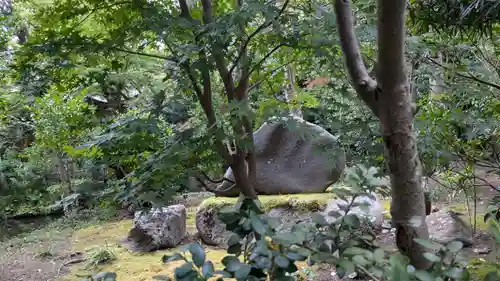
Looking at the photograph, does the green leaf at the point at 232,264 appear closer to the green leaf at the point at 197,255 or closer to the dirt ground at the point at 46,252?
the green leaf at the point at 197,255

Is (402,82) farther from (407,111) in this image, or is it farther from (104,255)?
(104,255)

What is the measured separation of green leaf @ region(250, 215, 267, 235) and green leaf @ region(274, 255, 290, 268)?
0.04 metres

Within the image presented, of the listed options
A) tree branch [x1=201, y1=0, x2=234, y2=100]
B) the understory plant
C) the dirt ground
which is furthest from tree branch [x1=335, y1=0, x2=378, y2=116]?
the dirt ground

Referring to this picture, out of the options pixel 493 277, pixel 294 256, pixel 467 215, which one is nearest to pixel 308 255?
pixel 294 256

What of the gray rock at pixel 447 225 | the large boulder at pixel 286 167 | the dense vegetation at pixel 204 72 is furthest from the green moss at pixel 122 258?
the gray rock at pixel 447 225

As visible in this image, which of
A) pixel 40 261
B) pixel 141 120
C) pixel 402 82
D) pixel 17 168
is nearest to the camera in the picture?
pixel 402 82

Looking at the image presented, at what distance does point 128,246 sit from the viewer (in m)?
4.17

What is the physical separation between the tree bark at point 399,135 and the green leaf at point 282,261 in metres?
0.31

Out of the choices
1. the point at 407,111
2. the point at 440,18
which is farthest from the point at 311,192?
the point at 407,111

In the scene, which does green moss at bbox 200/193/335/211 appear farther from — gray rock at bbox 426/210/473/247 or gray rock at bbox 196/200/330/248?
gray rock at bbox 426/210/473/247

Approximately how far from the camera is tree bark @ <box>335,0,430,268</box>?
2.44 feet

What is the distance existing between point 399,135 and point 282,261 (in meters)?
0.38

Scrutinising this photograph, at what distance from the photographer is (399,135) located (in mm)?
768

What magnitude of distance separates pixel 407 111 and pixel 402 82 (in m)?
0.06
